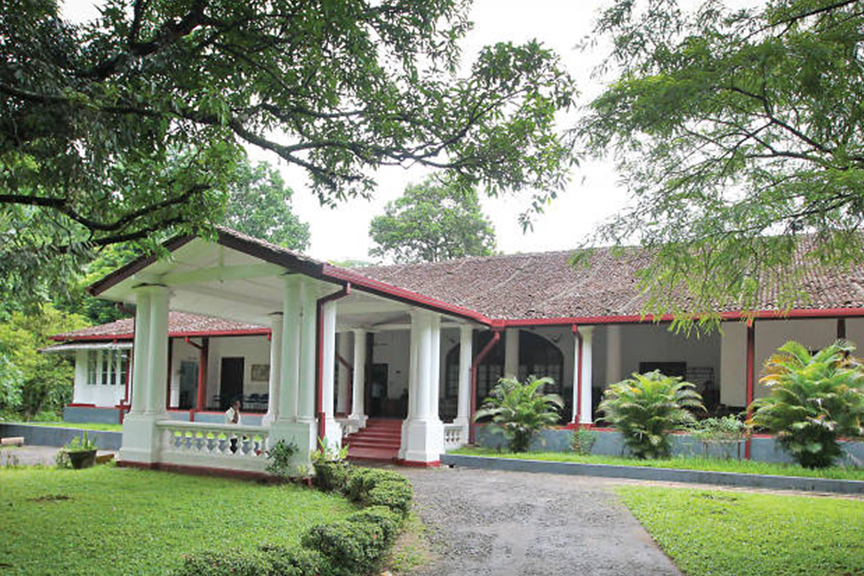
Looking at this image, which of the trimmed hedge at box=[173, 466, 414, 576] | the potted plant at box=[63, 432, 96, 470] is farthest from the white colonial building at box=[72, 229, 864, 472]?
the trimmed hedge at box=[173, 466, 414, 576]

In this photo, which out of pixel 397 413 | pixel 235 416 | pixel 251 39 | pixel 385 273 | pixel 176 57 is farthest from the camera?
pixel 385 273

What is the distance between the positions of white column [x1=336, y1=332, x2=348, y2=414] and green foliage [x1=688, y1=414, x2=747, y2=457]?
895cm

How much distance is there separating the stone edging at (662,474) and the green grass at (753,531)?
1105 millimetres

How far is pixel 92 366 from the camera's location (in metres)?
24.4

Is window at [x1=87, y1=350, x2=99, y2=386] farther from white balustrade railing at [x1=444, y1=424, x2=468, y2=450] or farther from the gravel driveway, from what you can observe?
the gravel driveway

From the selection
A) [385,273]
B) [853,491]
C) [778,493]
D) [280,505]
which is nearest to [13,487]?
[280,505]

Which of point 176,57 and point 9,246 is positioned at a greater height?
point 176,57

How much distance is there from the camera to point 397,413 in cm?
2098

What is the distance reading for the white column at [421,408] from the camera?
14531 mm

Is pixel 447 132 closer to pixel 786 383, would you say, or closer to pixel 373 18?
pixel 373 18

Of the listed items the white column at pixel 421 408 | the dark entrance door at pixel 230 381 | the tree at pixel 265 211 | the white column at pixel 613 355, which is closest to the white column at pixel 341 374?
the dark entrance door at pixel 230 381

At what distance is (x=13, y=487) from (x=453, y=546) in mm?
6705

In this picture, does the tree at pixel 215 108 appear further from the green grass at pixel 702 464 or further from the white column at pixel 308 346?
the green grass at pixel 702 464

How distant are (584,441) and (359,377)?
5.64m
